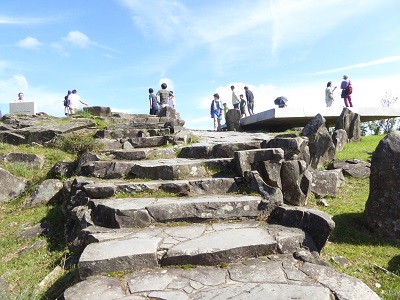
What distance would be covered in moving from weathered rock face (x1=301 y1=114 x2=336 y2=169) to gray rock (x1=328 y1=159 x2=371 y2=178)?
0.30 metres

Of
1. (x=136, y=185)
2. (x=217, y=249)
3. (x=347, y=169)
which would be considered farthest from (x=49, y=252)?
(x=347, y=169)

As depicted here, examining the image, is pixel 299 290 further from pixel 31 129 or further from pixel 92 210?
pixel 31 129

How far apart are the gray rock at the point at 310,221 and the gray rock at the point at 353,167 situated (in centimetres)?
511

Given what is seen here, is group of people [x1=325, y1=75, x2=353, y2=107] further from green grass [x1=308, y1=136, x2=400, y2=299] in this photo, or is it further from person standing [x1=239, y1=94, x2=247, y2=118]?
green grass [x1=308, y1=136, x2=400, y2=299]

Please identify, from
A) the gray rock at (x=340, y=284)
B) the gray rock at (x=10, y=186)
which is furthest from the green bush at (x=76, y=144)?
the gray rock at (x=340, y=284)

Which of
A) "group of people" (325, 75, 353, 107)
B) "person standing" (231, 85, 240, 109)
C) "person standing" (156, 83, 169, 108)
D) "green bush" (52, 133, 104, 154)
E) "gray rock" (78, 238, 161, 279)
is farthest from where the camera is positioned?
"person standing" (231, 85, 240, 109)

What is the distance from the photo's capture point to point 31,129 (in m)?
10.2

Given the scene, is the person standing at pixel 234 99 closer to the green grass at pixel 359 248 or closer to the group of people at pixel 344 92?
the group of people at pixel 344 92

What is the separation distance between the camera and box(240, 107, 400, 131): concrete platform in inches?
575

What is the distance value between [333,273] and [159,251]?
5.41ft

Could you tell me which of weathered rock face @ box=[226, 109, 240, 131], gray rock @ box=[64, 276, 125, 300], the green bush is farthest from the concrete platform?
gray rock @ box=[64, 276, 125, 300]

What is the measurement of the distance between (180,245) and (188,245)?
8 cm

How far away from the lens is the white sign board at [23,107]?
16938 millimetres

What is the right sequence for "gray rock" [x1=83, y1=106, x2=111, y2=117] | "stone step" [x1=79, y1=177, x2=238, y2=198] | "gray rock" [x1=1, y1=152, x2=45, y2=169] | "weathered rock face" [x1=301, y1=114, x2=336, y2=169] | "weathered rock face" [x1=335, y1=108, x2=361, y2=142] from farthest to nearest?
"weathered rock face" [x1=335, y1=108, x2=361, y2=142] → "gray rock" [x1=83, y1=106, x2=111, y2=117] → "weathered rock face" [x1=301, y1=114, x2=336, y2=169] → "gray rock" [x1=1, y1=152, x2=45, y2=169] → "stone step" [x1=79, y1=177, x2=238, y2=198]
